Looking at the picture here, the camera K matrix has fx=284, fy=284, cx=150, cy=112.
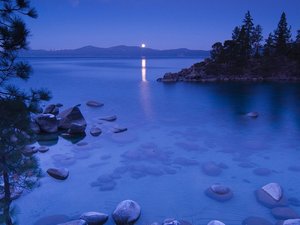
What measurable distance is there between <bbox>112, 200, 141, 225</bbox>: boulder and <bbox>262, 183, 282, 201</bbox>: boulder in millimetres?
5410

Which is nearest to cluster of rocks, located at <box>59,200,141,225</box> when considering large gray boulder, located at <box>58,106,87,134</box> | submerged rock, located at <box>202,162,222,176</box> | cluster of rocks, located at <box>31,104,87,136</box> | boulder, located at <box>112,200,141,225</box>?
boulder, located at <box>112,200,141,225</box>

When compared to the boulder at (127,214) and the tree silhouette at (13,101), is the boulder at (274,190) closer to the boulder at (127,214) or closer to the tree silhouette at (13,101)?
the boulder at (127,214)

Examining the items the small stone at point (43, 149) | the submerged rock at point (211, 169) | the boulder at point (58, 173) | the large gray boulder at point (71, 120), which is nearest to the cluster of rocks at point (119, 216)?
the boulder at point (58, 173)

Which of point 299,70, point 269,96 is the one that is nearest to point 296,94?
point 269,96

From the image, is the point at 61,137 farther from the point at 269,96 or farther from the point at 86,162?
the point at 269,96

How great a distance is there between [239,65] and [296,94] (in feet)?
80.5

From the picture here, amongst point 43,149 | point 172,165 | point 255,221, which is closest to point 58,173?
point 43,149

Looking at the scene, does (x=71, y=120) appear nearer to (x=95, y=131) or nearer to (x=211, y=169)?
(x=95, y=131)

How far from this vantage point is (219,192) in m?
11.9

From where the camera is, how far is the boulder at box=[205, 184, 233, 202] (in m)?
11.7

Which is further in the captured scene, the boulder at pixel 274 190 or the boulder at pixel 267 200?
the boulder at pixel 274 190

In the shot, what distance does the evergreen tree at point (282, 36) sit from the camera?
68625 millimetres

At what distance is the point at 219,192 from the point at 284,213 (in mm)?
2579

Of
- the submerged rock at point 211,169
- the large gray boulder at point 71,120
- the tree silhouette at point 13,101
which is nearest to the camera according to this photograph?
the tree silhouette at point 13,101
